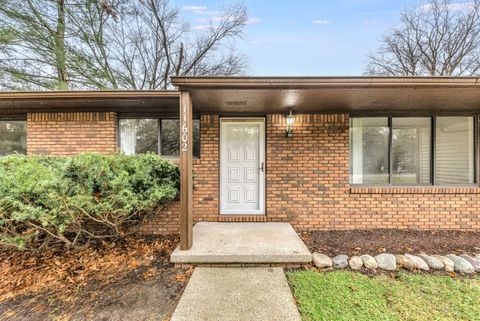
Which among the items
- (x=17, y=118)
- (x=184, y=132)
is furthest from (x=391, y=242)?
(x=17, y=118)

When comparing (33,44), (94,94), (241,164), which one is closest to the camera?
(94,94)

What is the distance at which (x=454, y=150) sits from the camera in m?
4.60

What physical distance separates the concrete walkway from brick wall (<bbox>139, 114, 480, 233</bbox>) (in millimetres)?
1683

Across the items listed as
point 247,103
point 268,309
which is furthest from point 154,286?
point 247,103

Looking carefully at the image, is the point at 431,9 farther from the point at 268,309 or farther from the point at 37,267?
the point at 37,267

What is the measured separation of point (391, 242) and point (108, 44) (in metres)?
11.5

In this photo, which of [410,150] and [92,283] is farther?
Answer: [410,150]

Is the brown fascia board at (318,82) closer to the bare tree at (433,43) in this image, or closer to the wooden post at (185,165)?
the wooden post at (185,165)

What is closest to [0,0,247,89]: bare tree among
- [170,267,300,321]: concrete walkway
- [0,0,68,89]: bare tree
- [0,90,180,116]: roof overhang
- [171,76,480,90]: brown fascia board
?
[0,0,68,89]: bare tree

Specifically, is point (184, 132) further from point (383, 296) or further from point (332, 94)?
point (383, 296)

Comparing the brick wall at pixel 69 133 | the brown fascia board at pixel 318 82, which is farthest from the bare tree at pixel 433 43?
the brick wall at pixel 69 133

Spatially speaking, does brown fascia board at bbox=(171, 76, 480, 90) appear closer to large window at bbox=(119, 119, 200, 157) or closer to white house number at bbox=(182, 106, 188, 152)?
white house number at bbox=(182, 106, 188, 152)

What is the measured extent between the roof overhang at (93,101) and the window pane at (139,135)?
24cm

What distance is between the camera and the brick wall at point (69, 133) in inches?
175
